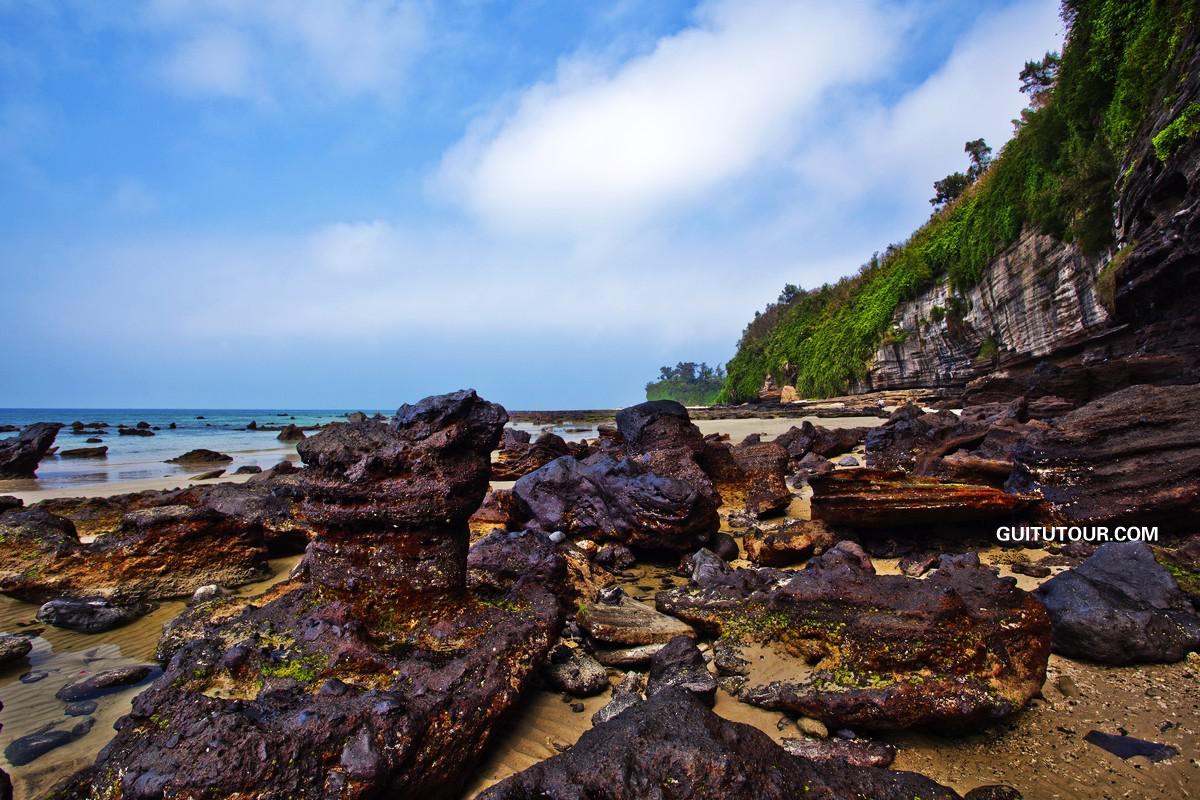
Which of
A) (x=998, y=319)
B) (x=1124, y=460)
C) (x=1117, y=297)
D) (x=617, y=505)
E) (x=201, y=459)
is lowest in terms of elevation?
(x=201, y=459)

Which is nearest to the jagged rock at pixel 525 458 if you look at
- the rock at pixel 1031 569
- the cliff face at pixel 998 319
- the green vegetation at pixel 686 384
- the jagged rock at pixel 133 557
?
the jagged rock at pixel 133 557

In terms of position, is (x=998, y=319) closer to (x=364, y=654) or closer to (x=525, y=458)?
(x=525, y=458)

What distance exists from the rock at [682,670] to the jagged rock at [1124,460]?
17.1 ft

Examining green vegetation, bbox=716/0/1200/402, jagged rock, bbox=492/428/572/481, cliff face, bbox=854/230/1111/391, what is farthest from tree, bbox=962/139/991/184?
jagged rock, bbox=492/428/572/481

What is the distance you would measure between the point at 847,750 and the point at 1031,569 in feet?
12.7

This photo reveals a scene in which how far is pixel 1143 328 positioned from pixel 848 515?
1287cm

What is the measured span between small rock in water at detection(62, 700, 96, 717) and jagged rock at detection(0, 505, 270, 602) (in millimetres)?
2399

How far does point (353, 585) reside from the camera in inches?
159

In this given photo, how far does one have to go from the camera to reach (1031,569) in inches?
214

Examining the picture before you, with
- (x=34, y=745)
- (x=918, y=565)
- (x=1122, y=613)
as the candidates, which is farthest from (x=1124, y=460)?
(x=34, y=745)

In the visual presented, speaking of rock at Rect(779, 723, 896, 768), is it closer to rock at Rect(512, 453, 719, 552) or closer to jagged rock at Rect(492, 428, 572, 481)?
rock at Rect(512, 453, 719, 552)

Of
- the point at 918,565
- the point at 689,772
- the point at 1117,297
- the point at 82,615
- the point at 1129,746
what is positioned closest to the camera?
the point at 689,772

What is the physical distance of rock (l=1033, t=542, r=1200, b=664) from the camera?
3.65 meters

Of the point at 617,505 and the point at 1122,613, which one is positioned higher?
the point at 617,505
